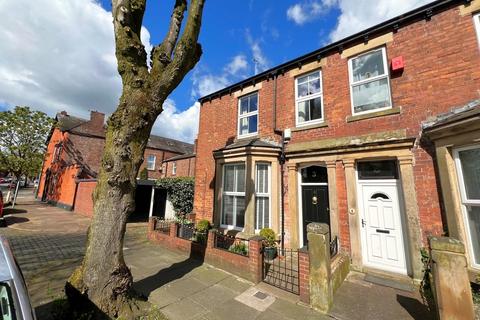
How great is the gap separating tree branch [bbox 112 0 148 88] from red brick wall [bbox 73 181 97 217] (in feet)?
43.8

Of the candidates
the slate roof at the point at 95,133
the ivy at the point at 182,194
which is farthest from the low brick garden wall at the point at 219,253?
the slate roof at the point at 95,133

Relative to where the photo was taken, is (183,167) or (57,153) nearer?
(183,167)

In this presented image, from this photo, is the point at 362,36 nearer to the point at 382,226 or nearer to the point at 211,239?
the point at 382,226

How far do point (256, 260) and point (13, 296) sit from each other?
14.0 feet

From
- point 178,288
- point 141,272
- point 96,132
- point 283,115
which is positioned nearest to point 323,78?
point 283,115

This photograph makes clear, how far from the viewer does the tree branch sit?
3826 millimetres

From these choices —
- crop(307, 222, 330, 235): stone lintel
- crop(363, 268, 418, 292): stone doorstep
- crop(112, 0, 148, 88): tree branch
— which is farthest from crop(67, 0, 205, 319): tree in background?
crop(363, 268, 418, 292): stone doorstep

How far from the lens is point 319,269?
4.18 m

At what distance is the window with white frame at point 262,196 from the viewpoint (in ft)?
24.7

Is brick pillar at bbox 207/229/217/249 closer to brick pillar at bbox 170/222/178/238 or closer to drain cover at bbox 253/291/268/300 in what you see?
brick pillar at bbox 170/222/178/238

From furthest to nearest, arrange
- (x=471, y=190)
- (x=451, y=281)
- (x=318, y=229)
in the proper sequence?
(x=471, y=190) → (x=318, y=229) → (x=451, y=281)

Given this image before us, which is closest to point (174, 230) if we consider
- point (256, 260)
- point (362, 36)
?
point (256, 260)

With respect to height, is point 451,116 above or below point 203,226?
above

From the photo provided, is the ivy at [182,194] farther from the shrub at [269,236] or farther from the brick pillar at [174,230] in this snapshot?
the shrub at [269,236]
